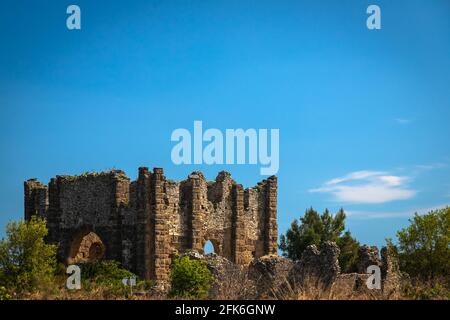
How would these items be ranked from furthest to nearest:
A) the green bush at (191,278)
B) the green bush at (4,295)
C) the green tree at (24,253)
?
the green tree at (24,253) < the green bush at (191,278) < the green bush at (4,295)

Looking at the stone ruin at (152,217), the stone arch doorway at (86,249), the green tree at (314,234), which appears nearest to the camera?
the stone ruin at (152,217)

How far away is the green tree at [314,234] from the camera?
189 feet

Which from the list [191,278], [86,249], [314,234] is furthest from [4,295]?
[314,234]

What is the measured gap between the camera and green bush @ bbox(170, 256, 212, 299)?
1229 inches

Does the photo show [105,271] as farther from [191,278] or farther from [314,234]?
[314,234]

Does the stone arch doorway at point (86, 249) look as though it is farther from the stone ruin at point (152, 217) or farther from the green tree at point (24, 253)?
the green tree at point (24, 253)

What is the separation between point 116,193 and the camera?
145 ft

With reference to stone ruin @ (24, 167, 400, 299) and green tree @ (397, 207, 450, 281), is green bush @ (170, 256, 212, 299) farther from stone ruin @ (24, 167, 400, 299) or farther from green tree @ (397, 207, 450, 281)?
green tree @ (397, 207, 450, 281)

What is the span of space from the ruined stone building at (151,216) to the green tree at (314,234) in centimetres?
837

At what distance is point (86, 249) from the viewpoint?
48875 millimetres

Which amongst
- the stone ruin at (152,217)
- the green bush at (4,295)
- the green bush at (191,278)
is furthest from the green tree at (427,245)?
the green bush at (4,295)

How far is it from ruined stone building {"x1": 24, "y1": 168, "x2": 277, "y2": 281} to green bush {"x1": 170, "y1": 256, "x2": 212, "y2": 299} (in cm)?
942
